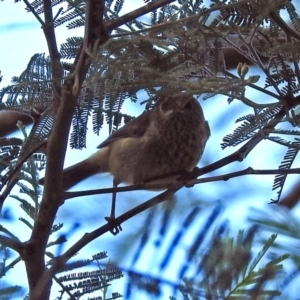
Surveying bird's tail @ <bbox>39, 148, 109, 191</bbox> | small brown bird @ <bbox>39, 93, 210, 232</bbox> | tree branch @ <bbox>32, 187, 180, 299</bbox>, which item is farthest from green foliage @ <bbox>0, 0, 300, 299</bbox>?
bird's tail @ <bbox>39, 148, 109, 191</bbox>

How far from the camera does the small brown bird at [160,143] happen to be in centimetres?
238

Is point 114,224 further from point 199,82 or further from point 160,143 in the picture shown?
point 160,143

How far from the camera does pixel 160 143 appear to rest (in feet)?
7.95

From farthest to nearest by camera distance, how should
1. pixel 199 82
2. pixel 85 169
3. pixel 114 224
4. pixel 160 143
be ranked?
pixel 85 169 < pixel 160 143 < pixel 114 224 < pixel 199 82

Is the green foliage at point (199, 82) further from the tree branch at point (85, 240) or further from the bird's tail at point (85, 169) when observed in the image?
the bird's tail at point (85, 169)

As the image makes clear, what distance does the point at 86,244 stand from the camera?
1.63 meters

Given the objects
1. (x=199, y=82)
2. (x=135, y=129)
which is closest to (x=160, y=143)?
(x=135, y=129)

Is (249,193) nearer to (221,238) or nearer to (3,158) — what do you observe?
(221,238)

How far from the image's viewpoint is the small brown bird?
2.38 meters

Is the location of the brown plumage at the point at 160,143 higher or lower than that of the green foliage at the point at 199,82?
higher

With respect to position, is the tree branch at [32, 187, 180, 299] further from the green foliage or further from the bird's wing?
the bird's wing

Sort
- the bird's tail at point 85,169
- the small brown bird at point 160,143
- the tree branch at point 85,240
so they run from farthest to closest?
the bird's tail at point 85,169
the small brown bird at point 160,143
the tree branch at point 85,240

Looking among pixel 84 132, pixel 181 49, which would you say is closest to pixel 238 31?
pixel 181 49

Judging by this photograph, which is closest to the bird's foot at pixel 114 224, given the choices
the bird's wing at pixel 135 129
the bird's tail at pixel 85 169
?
the bird's wing at pixel 135 129
